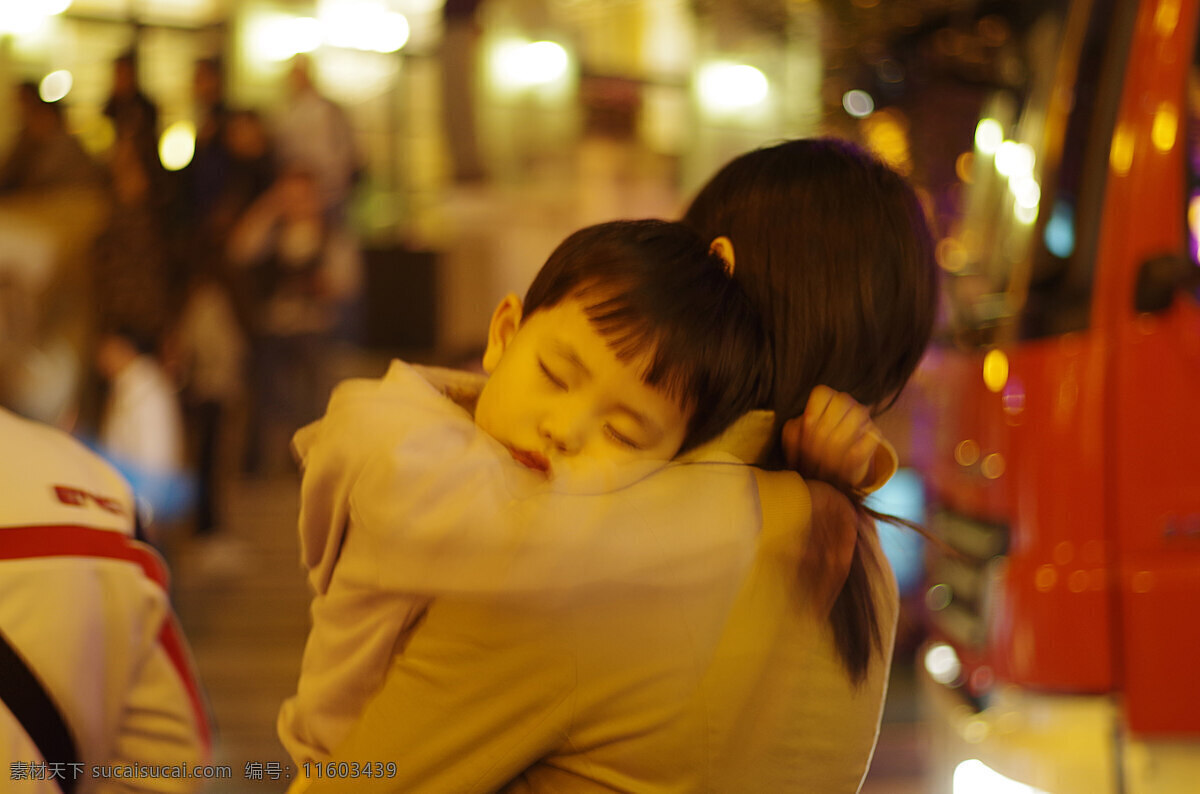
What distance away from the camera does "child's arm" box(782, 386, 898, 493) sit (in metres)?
1.07

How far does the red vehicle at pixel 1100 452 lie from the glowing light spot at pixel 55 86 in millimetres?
4760

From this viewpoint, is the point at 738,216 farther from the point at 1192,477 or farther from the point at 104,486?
the point at 1192,477

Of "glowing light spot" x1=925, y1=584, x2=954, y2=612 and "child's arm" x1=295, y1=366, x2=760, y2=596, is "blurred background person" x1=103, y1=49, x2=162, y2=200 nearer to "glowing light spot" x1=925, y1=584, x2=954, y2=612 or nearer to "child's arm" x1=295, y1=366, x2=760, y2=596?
"glowing light spot" x1=925, y1=584, x2=954, y2=612

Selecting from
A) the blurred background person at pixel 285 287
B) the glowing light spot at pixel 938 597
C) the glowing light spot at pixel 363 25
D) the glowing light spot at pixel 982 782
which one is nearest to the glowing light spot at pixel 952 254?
the glowing light spot at pixel 938 597

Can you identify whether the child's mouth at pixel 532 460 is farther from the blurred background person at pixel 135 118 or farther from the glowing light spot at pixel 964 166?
the blurred background person at pixel 135 118

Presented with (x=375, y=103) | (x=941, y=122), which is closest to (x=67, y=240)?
(x=375, y=103)

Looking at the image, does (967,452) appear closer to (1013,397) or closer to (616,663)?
(1013,397)

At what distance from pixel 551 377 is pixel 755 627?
13.1 inches

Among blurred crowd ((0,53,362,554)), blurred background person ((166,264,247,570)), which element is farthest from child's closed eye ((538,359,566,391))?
blurred background person ((166,264,247,570))

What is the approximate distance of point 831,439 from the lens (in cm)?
107

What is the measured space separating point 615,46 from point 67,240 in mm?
3255

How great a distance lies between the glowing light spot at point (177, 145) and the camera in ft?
16.5

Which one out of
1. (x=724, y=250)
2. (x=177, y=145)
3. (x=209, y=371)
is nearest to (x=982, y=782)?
(x=724, y=250)

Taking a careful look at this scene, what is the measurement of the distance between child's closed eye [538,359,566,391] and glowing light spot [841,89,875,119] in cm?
239
